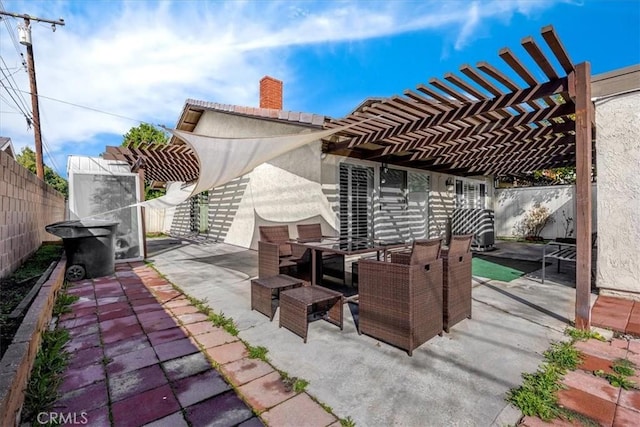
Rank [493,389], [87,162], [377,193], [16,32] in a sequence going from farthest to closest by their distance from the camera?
[16,32] → [377,193] → [87,162] → [493,389]

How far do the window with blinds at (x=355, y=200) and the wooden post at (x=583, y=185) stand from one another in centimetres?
479

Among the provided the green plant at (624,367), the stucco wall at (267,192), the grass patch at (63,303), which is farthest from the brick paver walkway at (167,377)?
the stucco wall at (267,192)

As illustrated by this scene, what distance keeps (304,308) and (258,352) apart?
56 cm

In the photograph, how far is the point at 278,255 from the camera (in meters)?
4.26

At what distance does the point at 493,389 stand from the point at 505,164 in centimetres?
955

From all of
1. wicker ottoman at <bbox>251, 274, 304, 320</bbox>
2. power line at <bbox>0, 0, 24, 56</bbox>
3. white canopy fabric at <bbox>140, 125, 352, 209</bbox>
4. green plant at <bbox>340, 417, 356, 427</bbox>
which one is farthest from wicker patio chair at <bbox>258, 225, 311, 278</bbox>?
power line at <bbox>0, 0, 24, 56</bbox>

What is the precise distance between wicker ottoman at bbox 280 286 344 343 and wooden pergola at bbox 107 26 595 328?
2.58 m

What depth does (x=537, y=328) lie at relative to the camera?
3.27 m

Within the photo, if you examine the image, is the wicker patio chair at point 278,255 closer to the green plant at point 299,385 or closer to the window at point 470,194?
the green plant at point 299,385

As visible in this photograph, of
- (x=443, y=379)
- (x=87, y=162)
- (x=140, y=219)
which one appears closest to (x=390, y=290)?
(x=443, y=379)

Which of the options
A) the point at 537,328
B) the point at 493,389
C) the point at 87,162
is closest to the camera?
the point at 493,389

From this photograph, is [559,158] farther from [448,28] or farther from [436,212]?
[448,28]

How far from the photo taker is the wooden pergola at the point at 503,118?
10.7 feet

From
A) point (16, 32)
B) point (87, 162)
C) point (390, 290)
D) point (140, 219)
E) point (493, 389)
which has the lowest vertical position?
point (493, 389)
